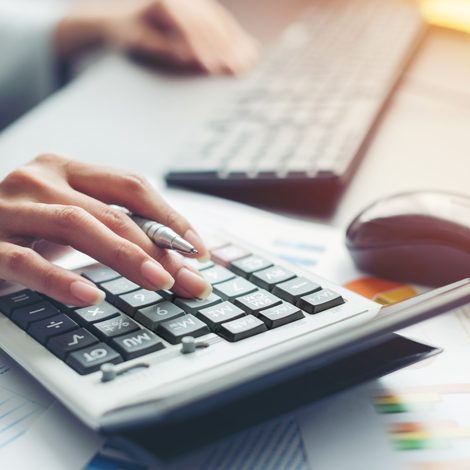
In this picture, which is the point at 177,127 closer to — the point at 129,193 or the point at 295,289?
the point at 129,193

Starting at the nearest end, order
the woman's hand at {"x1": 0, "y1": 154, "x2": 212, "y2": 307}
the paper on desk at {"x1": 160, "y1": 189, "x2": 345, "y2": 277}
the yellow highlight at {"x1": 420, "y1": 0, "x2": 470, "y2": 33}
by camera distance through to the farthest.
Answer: the woman's hand at {"x1": 0, "y1": 154, "x2": 212, "y2": 307} → the paper on desk at {"x1": 160, "y1": 189, "x2": 345, "y2": 277} → the yellow highlight at {"x1": 420, "y1": 0, "x2": 470, "y2": 33}

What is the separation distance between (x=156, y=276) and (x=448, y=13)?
3.61 feet

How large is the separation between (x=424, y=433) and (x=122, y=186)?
0.97 ft

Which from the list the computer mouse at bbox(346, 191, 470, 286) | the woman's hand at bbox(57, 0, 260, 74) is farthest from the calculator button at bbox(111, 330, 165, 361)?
the woman's hand at bbox(57, 0, 260, 74)

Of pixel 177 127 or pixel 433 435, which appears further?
pixel 177 127

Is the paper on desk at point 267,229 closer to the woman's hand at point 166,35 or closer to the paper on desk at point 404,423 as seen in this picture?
the paper on desk at point 404,423

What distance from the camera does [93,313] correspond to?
1.11 feet

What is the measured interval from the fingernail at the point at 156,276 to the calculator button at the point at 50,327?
0.18 feet

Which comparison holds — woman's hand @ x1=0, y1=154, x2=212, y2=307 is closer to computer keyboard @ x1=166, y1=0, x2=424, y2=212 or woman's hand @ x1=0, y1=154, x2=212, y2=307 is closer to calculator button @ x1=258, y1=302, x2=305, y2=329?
calculator button @ x1=258, y1=302, x2=305, y2=329

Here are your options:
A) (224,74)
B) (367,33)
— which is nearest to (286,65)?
(224,74)

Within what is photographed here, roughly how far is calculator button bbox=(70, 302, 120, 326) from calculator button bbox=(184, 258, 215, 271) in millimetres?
83

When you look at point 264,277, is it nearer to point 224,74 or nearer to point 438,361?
point 438,361

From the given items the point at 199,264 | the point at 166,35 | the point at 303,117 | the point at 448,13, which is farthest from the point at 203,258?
the point at 448,13

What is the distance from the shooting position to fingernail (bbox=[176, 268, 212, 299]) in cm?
36
